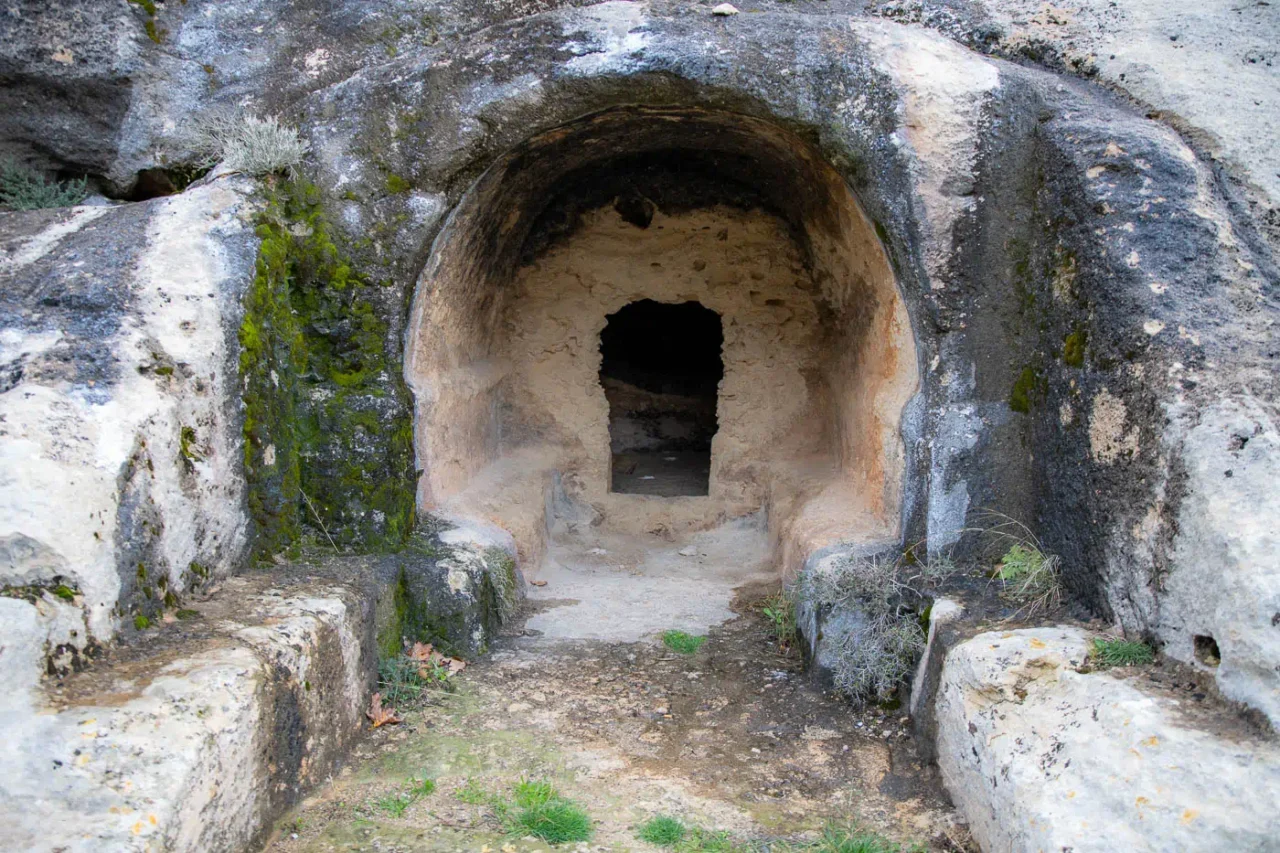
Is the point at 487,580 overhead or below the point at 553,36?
below

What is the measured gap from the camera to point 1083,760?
259 centimetres

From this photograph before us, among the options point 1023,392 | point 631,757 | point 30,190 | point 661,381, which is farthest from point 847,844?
point 661,381

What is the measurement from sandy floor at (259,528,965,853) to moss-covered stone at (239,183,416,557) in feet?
2.85

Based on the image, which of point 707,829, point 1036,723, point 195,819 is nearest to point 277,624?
point 195,819

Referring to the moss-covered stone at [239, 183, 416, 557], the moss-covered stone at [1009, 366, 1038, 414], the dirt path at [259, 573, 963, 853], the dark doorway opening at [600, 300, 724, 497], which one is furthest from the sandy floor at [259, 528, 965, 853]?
the dark doorway opening at [600, 300, 724, 497]

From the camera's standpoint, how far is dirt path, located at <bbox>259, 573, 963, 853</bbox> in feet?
10.2

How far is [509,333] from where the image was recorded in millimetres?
6461

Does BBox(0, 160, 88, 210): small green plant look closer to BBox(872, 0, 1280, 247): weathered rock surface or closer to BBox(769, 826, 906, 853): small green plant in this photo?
BBox(872, 0, 1280, 247): weathered rock surface

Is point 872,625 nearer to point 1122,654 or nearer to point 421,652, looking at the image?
point 1122,654

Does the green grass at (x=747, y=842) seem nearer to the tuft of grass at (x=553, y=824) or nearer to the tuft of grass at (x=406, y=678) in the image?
the tuft of grass at (x=553, y=824)

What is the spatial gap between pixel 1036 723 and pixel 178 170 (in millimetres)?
4304

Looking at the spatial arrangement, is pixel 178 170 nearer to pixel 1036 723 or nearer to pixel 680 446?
pixel 1036 723

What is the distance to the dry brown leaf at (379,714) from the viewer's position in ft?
12.2

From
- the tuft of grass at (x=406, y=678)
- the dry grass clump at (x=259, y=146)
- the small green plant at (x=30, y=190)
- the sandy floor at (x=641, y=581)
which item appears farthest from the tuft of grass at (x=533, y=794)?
the small green plant at (x=30, y=190)
